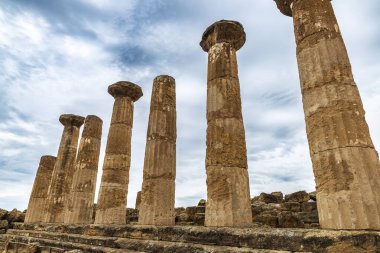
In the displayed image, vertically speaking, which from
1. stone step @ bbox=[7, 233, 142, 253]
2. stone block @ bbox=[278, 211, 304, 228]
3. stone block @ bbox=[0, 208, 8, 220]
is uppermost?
stone block @ bbox=[0, 208, 8, 220]

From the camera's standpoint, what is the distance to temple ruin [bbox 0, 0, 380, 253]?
15.8 feet

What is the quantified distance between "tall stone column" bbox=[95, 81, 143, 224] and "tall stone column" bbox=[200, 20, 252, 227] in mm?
5638

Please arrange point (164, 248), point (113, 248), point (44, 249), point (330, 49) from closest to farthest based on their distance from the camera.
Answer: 1. point (330, 49)
2. point (164, 248)
3. point (113, 248)
4. point (44, 249)

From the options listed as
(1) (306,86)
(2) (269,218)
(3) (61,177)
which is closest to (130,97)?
(3) (61,177)

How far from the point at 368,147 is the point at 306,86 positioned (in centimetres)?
177

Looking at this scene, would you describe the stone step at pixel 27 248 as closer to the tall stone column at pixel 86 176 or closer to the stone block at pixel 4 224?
the tall stone column at pixel 86 176

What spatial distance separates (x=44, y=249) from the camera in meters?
9.73

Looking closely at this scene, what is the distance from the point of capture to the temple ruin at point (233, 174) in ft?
15.8

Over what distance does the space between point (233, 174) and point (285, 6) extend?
4818 mm

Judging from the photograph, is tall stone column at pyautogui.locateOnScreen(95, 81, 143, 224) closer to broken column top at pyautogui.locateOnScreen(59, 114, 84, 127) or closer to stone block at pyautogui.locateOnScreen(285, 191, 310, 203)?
broken column top at pyautogui.locateOnScreen(59, 114, 84, 127)

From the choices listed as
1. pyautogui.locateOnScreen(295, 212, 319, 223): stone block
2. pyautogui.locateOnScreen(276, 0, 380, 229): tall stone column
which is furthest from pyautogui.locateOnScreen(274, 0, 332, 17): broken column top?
pyautogui.locateOnScreen(295, 212, 319, 223): stone block

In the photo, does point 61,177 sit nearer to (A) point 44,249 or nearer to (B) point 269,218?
(A) point 44,249

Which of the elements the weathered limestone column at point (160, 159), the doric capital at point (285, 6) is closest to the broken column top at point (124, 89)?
the weathered limestone column at point (160, 159)

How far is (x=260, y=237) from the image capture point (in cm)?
504
